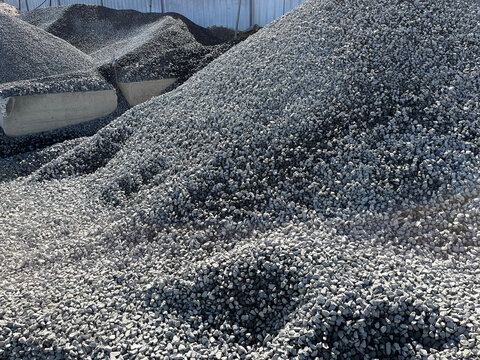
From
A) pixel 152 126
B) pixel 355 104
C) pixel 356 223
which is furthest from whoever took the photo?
pixel 152 126

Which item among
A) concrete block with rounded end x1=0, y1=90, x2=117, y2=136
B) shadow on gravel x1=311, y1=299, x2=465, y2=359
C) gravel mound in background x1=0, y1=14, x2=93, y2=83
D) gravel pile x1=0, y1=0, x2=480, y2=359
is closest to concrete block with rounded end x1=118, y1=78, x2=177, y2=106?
concrete block with rounded end x1=0, y1=90, x2=117, y2=136

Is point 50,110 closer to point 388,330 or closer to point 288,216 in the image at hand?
point 288,216

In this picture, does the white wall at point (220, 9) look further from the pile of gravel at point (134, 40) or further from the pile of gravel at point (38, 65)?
the pile of gravel at point (38, 65)

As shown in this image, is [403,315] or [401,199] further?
[401,199]

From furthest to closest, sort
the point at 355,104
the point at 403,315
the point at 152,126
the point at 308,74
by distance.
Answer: the point at 152,126
the point at 308,74
the point at 355,104
the point at 403,315

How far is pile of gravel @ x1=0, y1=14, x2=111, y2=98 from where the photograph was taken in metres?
7.15

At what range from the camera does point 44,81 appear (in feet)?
23.8

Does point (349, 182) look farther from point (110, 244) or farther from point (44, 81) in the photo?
point (44, 81)

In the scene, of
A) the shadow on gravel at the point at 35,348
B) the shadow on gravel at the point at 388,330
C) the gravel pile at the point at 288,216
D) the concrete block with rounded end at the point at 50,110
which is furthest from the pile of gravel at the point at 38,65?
the shadow on gravel at the point at 388,330

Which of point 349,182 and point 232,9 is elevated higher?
point 232,9

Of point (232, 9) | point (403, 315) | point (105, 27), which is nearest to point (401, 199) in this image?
point (403, 315)

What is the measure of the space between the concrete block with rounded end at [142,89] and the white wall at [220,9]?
11.9 feet

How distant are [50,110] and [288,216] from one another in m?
5.49

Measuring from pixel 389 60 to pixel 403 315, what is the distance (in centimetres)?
297
